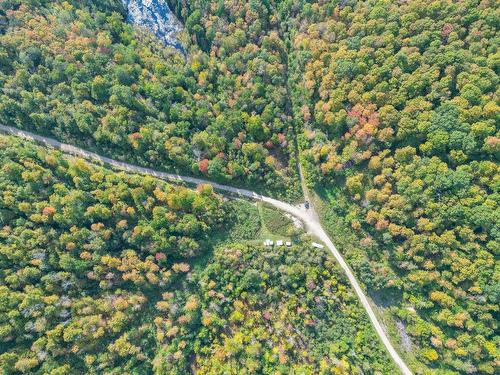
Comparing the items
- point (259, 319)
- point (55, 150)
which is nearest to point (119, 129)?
point (55, 150)

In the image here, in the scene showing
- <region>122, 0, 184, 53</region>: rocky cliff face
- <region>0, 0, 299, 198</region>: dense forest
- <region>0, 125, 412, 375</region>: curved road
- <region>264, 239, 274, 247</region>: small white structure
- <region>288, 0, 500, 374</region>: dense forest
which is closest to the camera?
<region>288, 0, 500, 374</region>: dense forest

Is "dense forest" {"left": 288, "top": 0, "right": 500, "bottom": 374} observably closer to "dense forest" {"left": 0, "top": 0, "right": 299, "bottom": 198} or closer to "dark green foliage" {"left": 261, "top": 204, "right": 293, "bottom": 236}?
"dense forest" {"left": 0, "top": 0, "right": 299, "bottom": 198}

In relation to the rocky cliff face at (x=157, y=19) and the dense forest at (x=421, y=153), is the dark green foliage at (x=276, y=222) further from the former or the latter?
the rocky cliff face at (x=157, y=19)

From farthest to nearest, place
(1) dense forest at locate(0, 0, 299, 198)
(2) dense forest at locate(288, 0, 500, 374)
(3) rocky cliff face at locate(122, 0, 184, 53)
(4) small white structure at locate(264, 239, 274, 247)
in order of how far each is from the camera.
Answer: (3) rocky cliff face at locate(122, 0, 184, 53) < (4) small white structure at locate(264, 239, 274, 247) < (1) dense forest at locate(0, 0, 299, 198) < (2) dense forest at locate(288, 0, 500, 374)

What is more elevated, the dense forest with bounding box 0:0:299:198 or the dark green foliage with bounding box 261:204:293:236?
the dense forest with bounding box 0:0:299:198

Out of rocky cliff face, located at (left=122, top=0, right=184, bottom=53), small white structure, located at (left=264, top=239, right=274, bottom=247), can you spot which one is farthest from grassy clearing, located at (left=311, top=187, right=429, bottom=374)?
rocky cliff face, located at (left=122, top=0, right=184, bottom=53)
